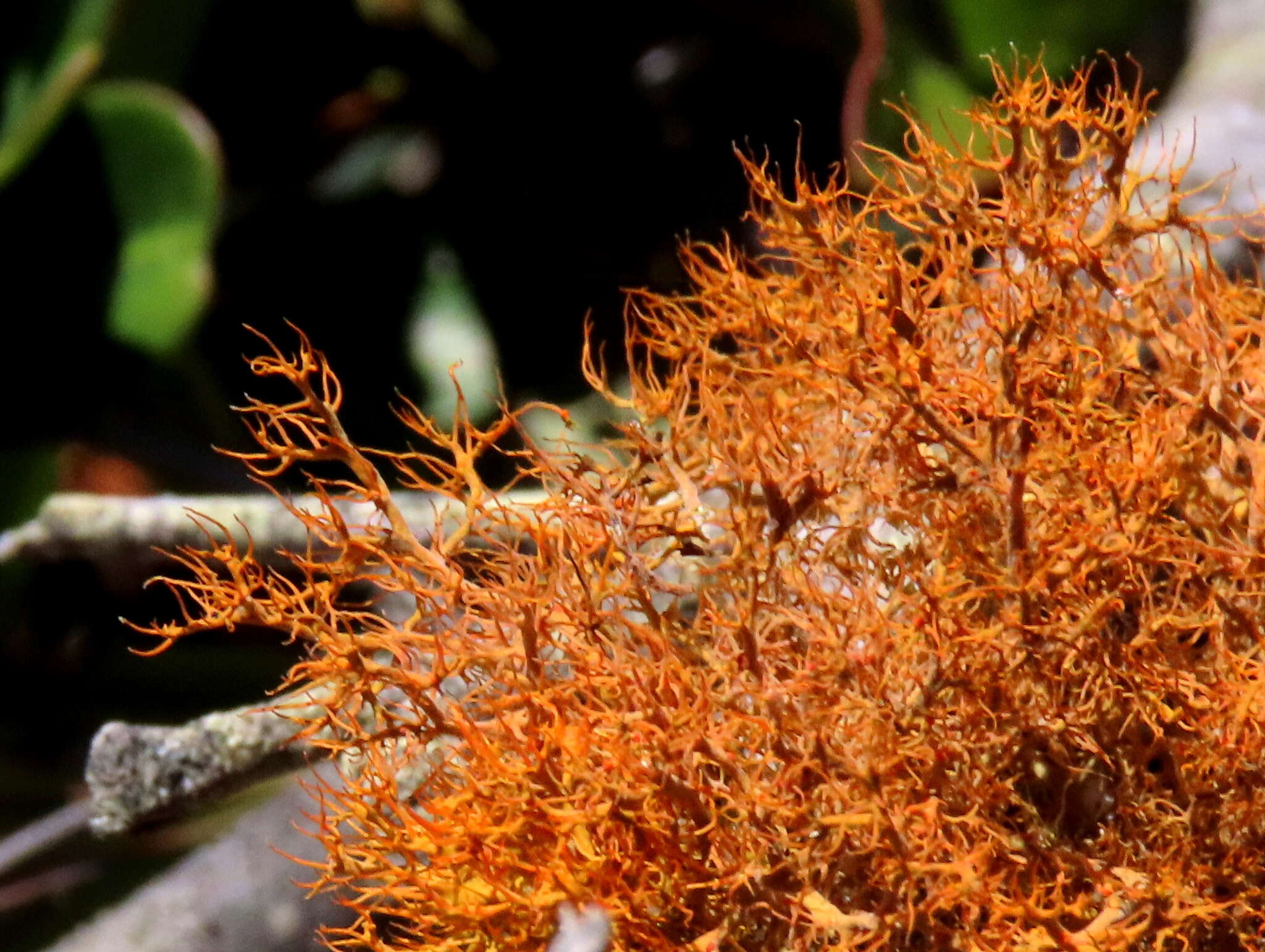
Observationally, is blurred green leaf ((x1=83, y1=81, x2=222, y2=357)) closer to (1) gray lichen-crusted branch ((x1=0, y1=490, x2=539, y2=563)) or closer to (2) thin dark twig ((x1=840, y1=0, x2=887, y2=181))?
(1) gray lichen-crusted branch ((x1=0, y1=490, x2=539, y2=563))

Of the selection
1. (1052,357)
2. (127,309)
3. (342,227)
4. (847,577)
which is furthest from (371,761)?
(342,227)

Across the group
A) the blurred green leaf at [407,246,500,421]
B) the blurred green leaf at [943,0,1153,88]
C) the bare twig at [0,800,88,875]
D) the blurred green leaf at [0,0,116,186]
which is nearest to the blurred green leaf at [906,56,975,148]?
the blurred green leaf at [943,0,1153,88]

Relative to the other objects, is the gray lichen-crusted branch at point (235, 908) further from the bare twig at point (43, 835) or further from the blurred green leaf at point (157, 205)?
the blurred green leaf at point (157, 205)

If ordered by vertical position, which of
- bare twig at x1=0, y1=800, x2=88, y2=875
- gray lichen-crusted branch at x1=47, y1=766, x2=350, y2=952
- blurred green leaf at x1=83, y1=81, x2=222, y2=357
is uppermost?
blurred green leaf at x1=83, y1=81, x2=222, y2=357

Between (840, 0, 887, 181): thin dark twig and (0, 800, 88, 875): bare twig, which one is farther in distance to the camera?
(0, 800, 88, 875): bare twig

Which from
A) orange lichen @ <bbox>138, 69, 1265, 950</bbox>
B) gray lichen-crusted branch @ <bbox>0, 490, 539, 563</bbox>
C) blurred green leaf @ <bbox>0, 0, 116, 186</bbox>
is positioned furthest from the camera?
blurred green leaf @ <bbox>0, 0, 116, 186</bbox>

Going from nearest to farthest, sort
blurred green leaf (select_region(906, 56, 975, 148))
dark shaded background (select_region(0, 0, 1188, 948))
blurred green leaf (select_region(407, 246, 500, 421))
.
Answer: blurred green leaf (select_region(906, 56, 975, 148)) < dark shaded background (select_region(0, 0, 1188, 948)) < blurred green leaf (select_region(407, 246, 500, 421))

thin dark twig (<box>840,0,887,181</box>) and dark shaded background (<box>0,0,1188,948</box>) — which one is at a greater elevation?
thin dark twig (<box>840,0,887,181</box>)

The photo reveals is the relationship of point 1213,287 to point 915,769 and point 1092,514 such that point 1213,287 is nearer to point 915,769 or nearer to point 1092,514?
point 1092,514
